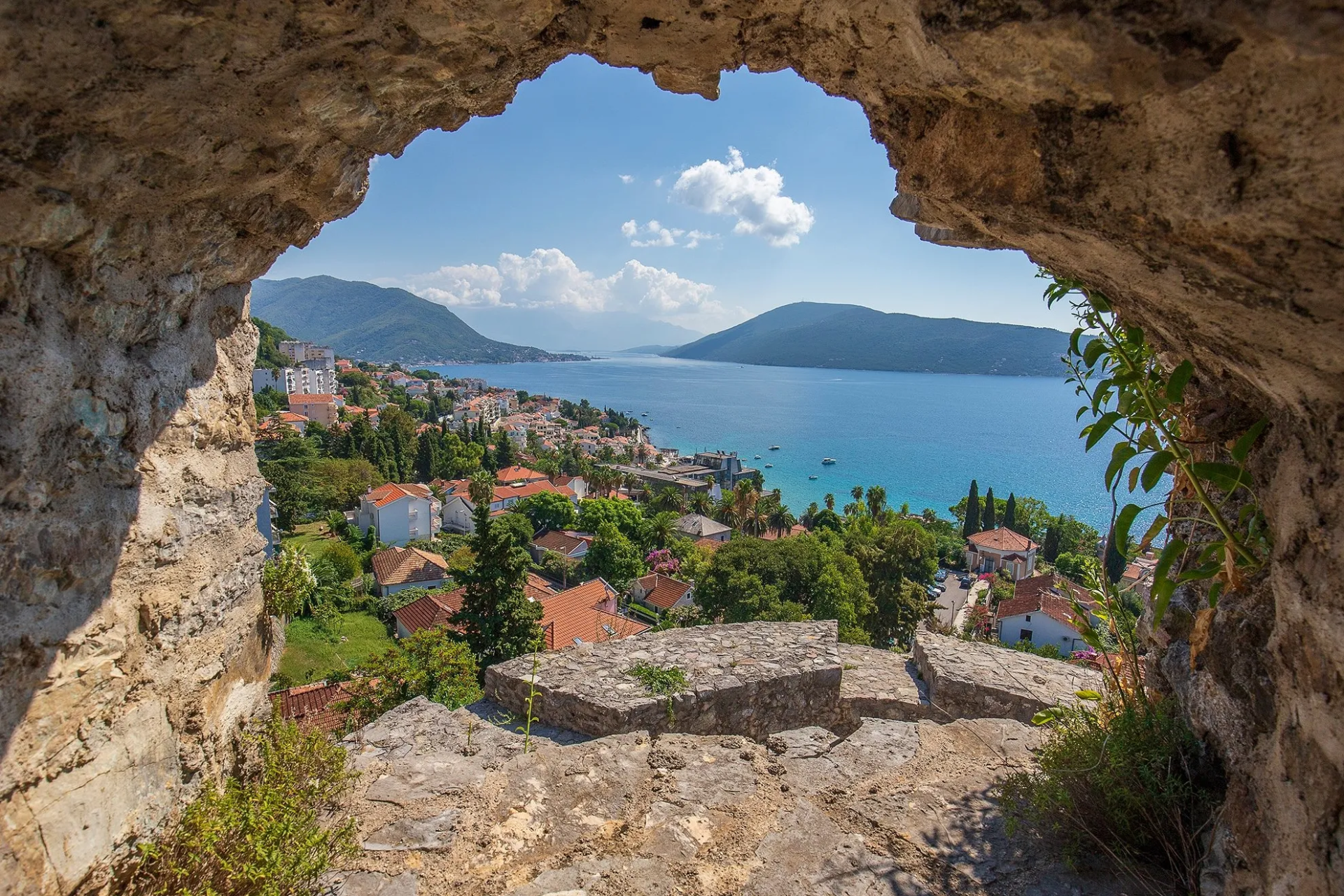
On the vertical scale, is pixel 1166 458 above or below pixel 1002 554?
above

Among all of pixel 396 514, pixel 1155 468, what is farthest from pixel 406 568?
pixel 1155 468

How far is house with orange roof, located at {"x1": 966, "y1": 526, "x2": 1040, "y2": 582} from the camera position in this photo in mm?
44844

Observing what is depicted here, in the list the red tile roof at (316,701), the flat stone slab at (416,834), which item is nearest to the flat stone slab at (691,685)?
the flat stone slab at (416,834)

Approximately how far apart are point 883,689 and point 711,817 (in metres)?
2.70

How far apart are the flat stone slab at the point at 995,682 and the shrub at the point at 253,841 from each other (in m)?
4.48

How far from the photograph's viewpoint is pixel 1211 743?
2900 mm

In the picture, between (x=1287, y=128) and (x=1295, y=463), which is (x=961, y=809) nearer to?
(x=1295, y=463)

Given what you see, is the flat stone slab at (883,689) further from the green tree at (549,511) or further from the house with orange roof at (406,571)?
the green tree at (549,511)

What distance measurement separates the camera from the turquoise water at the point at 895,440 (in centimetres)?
8100

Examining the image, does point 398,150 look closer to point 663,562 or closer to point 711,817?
point 711,817

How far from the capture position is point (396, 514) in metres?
41.5

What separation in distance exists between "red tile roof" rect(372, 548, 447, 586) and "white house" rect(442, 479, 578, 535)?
13.0 metres

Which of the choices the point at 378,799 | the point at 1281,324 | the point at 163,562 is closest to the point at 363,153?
the point at 163,562

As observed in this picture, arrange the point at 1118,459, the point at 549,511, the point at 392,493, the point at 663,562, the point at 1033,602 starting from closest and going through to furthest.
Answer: the point at 1118,459
the point at 1033,602
the point at 663,562
the point at 392,493
the point at 549,511
